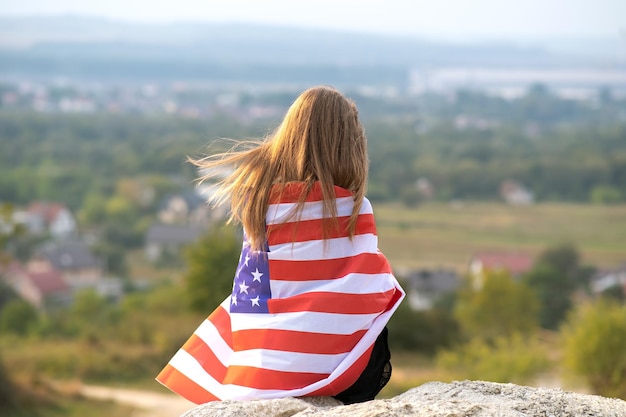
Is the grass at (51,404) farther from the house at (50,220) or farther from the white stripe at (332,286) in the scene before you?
the house at (50,220)

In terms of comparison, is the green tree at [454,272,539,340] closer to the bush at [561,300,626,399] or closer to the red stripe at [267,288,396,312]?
the bush at [561,300,626,399]

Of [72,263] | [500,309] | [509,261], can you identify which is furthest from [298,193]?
[72,263]

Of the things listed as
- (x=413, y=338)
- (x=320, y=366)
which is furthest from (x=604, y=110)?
(x=320, y=366)

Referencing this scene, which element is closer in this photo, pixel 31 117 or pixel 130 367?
pixel 130 367

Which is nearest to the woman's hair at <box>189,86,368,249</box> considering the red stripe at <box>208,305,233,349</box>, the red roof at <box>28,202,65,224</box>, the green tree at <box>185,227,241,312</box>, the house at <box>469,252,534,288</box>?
the red stripe at <box>208,305,233,349</box>

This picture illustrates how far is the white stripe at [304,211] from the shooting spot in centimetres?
267

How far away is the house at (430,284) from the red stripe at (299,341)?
33096 millimetres

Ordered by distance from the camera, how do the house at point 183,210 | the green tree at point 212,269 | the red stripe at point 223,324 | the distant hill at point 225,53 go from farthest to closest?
the distant hill at point 225,53 < the house at point 183,210 < the green tree at point 212,269 < the red stripe at point 223,324

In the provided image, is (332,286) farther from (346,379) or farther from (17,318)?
(17,318)

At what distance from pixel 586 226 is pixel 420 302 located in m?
18.5

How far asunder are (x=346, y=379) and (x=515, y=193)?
59.0m

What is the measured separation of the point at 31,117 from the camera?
77562mm

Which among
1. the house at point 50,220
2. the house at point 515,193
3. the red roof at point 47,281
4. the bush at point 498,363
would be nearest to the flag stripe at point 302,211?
the bush at point 498,363

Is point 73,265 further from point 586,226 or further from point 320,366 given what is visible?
point 320,366
